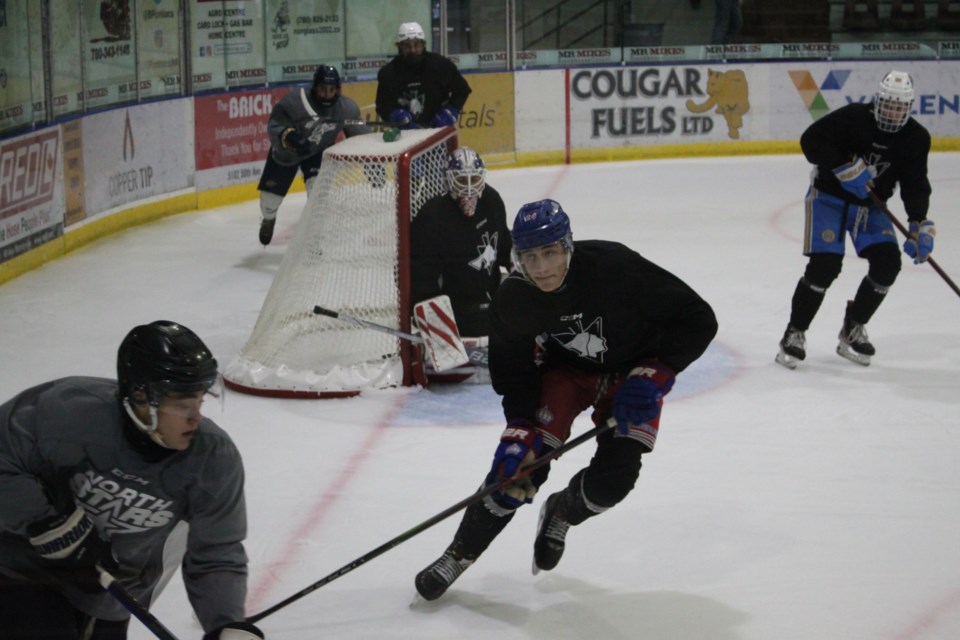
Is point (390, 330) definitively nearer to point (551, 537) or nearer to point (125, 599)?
point (551, 537)

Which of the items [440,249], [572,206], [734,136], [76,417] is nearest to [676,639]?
[76,417]

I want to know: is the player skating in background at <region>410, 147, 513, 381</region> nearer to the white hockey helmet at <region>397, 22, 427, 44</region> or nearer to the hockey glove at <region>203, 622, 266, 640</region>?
the hockey glove at <region>203, 622, 266, 640</region>

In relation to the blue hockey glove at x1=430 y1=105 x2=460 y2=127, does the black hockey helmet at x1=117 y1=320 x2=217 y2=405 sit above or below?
below

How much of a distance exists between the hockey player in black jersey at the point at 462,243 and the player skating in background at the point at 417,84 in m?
3.21

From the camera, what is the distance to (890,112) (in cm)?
554

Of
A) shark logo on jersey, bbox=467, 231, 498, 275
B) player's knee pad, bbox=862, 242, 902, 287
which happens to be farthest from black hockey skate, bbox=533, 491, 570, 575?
player's knee pad, bbox=862, 242, 902, 287

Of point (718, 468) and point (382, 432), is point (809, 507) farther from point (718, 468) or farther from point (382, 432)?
point (382, 432)

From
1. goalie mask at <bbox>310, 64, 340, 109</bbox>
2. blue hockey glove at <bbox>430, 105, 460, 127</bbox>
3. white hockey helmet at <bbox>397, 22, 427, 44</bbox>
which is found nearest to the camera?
goalie mask at <bbox>310, 64, 340, 109</bbox>

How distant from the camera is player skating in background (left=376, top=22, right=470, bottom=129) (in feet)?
28.5

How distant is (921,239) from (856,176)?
398 millimetres

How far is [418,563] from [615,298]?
1037 millimetres

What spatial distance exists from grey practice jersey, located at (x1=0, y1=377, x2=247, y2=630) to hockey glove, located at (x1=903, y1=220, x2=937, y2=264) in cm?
392

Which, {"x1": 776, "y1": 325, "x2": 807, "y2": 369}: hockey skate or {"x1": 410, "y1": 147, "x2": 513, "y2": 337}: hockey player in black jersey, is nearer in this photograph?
{"x1": 410, "y1": 147, "x2": 513, "y2": 337}: hockey player in black jersey

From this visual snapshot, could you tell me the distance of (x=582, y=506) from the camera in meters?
3.48
